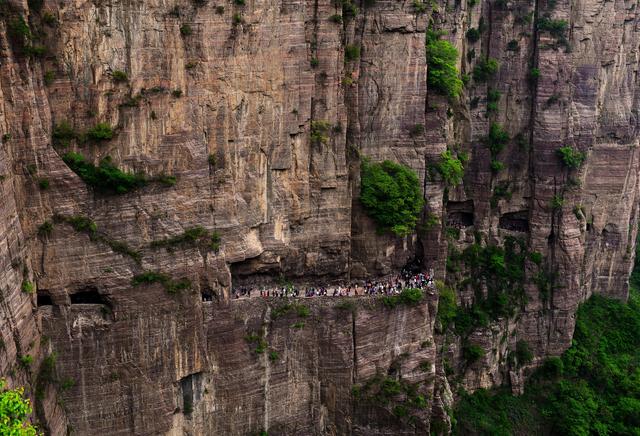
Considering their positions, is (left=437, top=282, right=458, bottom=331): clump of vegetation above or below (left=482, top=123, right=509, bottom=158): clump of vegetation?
below

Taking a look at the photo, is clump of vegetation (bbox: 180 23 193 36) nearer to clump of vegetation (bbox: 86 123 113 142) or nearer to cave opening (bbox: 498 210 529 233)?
clump of vegetation (bbox: 86 123 113 142)

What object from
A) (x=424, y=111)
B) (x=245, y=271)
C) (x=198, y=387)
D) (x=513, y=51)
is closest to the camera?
(x=198, y=387)

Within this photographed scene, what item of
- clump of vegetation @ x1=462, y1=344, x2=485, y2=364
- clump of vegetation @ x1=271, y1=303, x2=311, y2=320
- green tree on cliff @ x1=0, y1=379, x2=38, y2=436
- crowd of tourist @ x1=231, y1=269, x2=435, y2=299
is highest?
green tree on cliff @ x1=0, y1=379, x2=38, y2=436

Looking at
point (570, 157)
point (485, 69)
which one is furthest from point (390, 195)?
point (570, 157)

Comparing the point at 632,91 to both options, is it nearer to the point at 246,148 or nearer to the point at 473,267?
the point at 473,267

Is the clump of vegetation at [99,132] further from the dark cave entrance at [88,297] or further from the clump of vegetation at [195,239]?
the dark cave entrance at [88,297]

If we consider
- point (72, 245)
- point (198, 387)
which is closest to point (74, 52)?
point (72, 245)

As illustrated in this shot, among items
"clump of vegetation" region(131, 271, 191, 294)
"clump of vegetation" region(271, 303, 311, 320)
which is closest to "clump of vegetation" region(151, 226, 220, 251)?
"clump of vegetation" region(131, 271, 191, 294)
